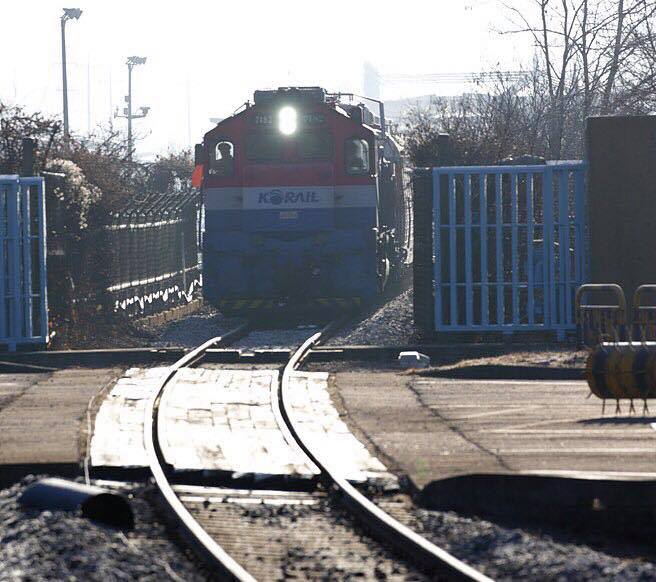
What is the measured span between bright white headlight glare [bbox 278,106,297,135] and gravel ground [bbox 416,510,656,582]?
54.1 ft

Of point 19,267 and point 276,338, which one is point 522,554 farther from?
point 276,338

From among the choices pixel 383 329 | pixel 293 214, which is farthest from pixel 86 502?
pixel 293 214

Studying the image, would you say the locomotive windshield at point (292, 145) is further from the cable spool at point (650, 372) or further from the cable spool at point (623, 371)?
the cable spool at point (650, 372)

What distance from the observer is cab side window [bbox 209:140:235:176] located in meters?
24.1

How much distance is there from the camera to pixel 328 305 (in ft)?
79.9

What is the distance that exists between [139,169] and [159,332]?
18.2 meters

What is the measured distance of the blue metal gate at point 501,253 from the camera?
18.1 m

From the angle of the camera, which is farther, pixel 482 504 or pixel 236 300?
pixel 236 300

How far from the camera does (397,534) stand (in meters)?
7.79

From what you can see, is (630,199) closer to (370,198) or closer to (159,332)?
(370,198)

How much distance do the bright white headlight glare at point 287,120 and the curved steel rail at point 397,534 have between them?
1455 cm

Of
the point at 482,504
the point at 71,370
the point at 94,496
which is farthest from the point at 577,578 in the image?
the point at 71,370

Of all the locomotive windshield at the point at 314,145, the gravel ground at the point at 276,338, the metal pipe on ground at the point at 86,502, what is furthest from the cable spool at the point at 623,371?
the locomotive windshield at the point at 314,145

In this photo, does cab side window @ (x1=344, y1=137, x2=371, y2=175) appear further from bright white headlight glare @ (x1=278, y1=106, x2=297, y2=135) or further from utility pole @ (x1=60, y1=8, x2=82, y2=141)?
utility pole @ (x1=60, y1=8, x2=82, y2=141)
